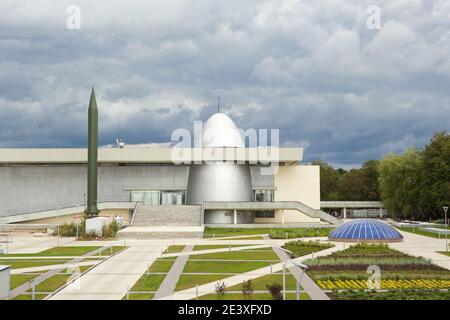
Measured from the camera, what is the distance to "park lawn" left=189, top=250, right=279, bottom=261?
121ft

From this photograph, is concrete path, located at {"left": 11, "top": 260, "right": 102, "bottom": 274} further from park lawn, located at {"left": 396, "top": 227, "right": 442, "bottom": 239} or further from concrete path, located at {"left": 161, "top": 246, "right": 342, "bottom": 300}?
park lawn, located at {"left": 396, "top": 227, "right": 442, "bottom": 239}

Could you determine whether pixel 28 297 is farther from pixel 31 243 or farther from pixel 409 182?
pixel 409 182

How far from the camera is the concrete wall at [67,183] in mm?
80438

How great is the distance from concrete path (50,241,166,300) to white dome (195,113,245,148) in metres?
35.2

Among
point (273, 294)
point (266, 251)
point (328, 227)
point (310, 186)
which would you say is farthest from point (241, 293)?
point (310, 186)

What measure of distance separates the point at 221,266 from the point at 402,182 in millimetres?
62084

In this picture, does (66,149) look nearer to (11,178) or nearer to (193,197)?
(11,178)

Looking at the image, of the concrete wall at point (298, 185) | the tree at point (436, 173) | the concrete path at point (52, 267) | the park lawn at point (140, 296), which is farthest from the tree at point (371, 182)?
the park lawn at point (140, 296)

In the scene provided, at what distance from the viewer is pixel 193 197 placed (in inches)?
2968

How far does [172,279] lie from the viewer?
28.0 meters

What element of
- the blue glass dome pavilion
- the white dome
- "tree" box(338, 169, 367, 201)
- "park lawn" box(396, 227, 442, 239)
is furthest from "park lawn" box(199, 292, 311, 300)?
"tree" box(338, 169, 367, 201)

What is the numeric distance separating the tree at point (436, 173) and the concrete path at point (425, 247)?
56.2ft

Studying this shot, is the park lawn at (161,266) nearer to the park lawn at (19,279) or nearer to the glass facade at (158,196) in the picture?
the park lawn at (19,279)

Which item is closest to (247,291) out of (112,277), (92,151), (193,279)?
(193,279)
